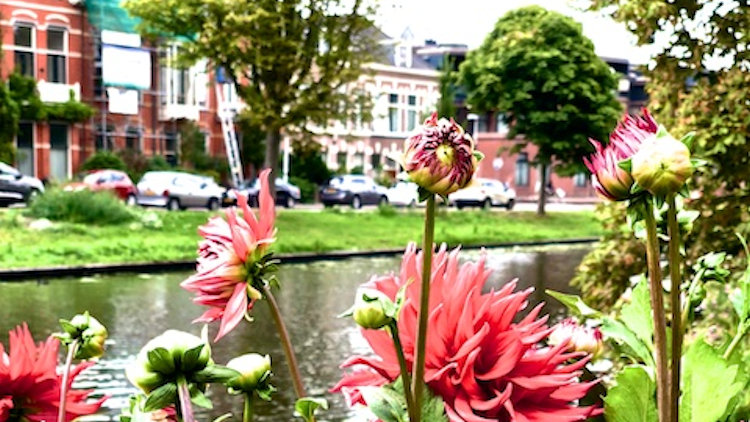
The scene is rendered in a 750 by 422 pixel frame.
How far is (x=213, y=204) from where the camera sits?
28031 mm

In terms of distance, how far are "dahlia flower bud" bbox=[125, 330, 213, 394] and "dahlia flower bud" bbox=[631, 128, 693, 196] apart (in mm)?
269

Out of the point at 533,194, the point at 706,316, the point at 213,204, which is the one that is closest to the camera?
the point at 706,316

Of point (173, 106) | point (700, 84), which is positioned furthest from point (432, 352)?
point (173, 106)

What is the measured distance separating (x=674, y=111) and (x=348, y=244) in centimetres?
1342

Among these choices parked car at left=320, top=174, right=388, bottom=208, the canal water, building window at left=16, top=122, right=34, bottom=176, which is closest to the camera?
the canal water

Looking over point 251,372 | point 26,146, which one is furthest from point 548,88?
point 251,372

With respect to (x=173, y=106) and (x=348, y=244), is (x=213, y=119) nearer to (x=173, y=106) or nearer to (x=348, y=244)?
(x=173, y=106)

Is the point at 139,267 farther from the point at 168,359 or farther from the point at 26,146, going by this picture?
the point at 26,146

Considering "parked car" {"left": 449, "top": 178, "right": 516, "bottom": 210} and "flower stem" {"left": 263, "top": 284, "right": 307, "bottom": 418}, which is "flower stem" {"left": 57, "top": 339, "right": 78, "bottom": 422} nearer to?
"flower stem" {"left": 263, "top": 284, "right": 307, "bottom": 418}

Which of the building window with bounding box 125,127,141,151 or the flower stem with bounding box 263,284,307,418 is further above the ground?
the building window with bounding box 125,127,141,151

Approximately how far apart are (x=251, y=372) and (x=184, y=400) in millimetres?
129

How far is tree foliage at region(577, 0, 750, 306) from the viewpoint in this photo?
16.5 feet

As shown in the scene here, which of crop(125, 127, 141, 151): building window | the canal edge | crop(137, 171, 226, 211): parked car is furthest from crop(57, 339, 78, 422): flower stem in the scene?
crop(125, 127, 141, 151): building window

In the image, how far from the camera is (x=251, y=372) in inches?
25.0
